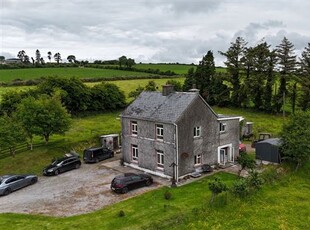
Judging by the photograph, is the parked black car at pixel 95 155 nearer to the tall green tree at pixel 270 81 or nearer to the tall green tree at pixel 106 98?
the tall green tree at pixel 106 98

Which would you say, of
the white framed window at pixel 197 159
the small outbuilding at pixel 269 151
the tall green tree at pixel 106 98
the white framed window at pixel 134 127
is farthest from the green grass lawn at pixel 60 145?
the small outbuilding at pixel 269 151

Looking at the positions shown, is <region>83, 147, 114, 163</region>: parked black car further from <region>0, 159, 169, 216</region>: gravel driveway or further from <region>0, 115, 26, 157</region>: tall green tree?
<region>0, 115, 26, 157</region>: tall green tree

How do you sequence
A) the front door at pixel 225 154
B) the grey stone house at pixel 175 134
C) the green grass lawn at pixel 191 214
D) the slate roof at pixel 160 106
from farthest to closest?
the front door at pixel 225 154 → the slate roof at pixel 160 106 → the grey stone house at pixel 175 134 → the green grass lawn at pixel 191 214

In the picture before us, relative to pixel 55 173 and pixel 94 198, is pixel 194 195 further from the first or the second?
pixel 55 173

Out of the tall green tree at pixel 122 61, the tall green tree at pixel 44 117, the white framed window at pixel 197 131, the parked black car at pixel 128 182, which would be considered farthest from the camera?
the tall green tree at pixel 122 61

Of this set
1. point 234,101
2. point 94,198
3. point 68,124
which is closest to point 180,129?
point 94,198

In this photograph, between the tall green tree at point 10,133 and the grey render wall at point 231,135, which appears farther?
the grey render wall at point 231,135

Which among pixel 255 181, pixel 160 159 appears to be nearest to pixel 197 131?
pixel 160 159
